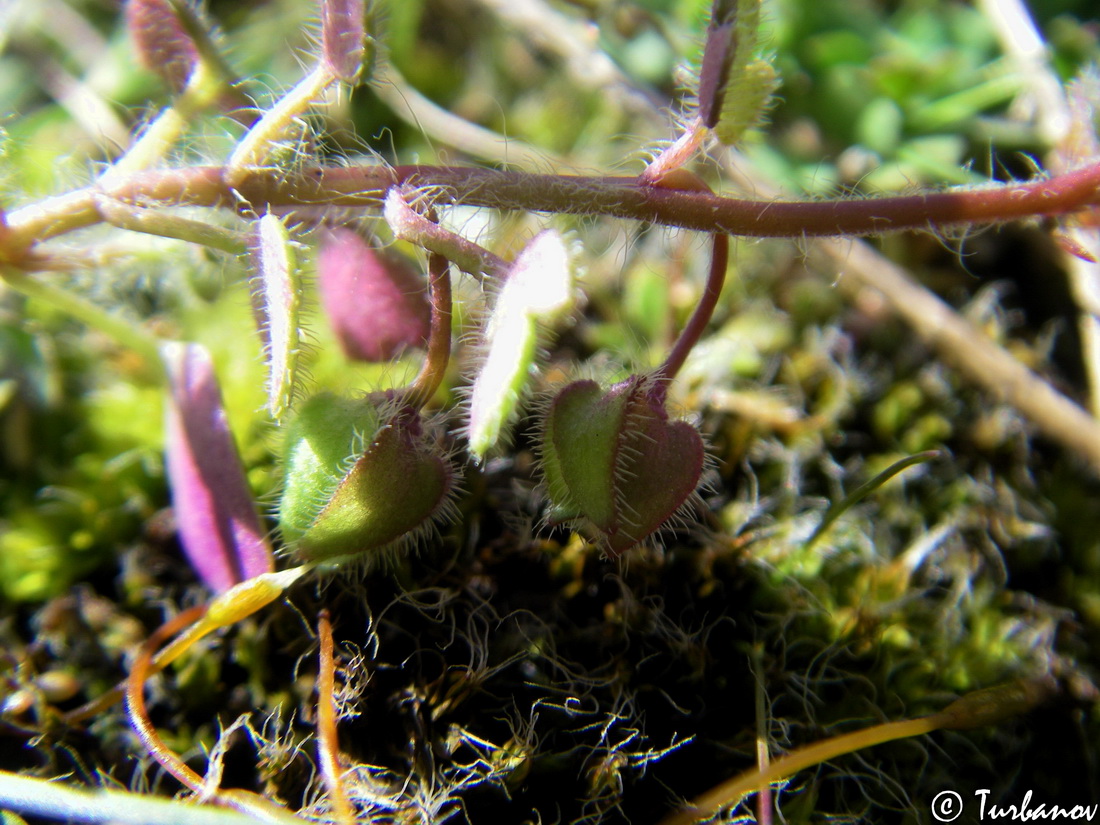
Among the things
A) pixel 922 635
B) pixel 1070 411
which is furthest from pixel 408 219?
pixel 1070 411

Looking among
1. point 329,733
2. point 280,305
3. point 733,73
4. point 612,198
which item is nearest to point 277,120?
point 280,305

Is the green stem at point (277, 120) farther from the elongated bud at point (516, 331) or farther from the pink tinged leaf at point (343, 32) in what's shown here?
the elongated bud at point (516, 331)

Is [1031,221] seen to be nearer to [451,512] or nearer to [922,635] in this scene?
[922,635]

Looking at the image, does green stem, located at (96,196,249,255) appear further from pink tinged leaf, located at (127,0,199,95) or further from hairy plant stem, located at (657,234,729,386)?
hairy plant stem, located at (657,234,729,386)

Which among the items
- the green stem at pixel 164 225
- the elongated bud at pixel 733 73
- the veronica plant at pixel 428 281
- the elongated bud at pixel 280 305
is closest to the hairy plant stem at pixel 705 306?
the veronica plant at pixel 428 281

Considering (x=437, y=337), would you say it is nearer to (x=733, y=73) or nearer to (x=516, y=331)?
(x=516, y=331)

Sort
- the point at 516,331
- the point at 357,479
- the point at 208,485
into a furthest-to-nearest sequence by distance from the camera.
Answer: the point at 208,485 → the point at 357,479 → the point at 516,331
